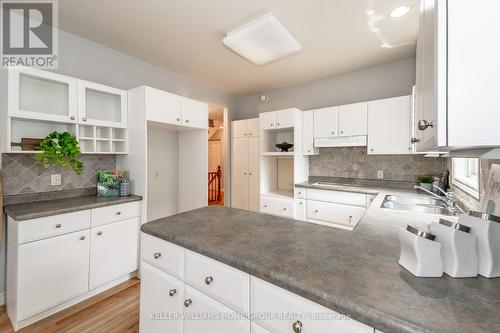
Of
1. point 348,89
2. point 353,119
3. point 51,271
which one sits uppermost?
point 348,89

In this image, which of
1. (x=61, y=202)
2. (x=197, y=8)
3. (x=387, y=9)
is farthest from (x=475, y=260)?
(x=61, y=202)

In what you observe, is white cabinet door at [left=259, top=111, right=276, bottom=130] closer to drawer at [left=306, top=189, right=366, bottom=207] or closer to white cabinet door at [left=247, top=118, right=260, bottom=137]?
white cabinet door at [left=247, top=118, right=260, bottom=137]

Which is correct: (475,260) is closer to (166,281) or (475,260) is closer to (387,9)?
(166,281)

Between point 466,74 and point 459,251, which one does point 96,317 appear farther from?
point 466,74

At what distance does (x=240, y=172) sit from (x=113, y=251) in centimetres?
224

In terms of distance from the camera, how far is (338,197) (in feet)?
9.00

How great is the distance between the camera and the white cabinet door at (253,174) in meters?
3.62

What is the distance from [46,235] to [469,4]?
102 inches

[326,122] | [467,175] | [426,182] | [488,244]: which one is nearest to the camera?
[488,244]

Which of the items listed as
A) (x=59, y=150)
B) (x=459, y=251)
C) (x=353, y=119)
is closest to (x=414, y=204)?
(x=353, y=119)

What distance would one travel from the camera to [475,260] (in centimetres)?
Answer: 69

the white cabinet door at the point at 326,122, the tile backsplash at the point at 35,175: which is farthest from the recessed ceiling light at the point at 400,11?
the tile backsplash at the point at 35,175
